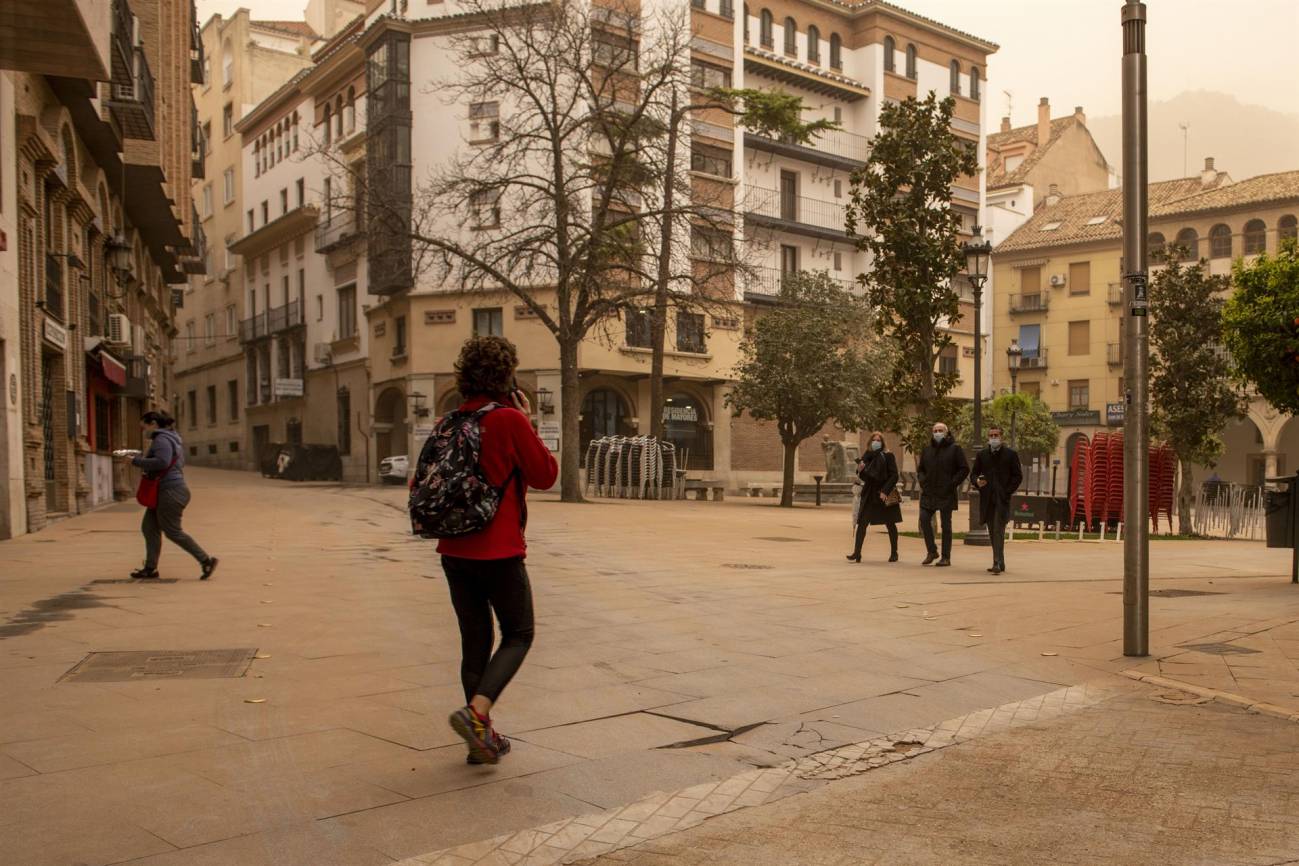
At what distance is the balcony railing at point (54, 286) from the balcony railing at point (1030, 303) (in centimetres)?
4839

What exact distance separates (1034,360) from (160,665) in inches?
2218

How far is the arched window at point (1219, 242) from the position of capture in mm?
52969

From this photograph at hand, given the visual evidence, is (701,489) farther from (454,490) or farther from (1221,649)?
(454,490)

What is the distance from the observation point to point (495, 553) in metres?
4.93

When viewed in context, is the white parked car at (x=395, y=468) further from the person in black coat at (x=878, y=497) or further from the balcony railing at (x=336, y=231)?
the person in black coat at (x=878, y=497)

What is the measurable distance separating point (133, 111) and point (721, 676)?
63.7 ft

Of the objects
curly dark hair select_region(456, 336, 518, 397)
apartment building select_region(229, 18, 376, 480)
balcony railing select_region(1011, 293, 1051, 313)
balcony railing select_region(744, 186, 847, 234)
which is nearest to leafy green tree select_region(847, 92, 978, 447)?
curly dark hair select_region(456, 336, 518, 397)

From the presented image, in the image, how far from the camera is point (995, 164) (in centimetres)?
6544

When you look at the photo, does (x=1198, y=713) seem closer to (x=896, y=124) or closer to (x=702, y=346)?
(x=896, y=124)

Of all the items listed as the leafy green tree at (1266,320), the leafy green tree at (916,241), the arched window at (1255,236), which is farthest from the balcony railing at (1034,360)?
the leafy green tree at (1266,320)

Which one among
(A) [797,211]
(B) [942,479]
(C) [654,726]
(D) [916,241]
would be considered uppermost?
(A) [797,211]

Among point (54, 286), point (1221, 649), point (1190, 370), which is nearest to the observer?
point (1221, 649)

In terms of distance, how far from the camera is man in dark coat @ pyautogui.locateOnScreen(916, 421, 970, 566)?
47.8ft

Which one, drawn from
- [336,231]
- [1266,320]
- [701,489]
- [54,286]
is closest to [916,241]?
[1266,320]
